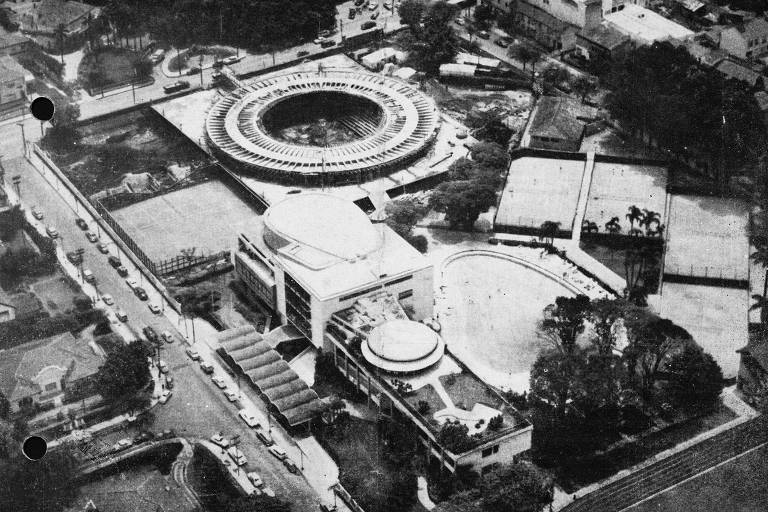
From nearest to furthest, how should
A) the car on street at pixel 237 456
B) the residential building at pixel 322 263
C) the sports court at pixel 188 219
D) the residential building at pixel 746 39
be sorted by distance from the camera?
the car on street at pixel 237 456, the residential building at pixel 322 263, the sports court at pixel 188 219, the residential building at pixel 746 39

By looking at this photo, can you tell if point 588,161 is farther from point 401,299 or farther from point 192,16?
point 192,16

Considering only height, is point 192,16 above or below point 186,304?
above

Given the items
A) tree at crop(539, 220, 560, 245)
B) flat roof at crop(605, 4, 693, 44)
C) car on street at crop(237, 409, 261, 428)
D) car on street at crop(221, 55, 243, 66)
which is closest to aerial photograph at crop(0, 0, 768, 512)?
flat roof at crop(605, 4, 693, 44)

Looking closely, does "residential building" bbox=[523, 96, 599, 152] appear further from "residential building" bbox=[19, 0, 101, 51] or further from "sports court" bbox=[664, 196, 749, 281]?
"residential building" bbox=[19, 0, 101, 51]

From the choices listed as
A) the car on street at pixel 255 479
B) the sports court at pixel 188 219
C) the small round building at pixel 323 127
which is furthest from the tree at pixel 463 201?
the car on street at pixel 255 479

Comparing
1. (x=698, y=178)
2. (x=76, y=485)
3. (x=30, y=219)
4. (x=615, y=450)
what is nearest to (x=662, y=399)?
(x=615, y=450)

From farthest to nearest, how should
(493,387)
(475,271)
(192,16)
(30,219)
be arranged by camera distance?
(192,16)
(30,219)
(475,271)
(493,387)

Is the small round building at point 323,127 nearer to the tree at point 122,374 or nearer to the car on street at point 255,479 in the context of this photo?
the tree at point 122,374
